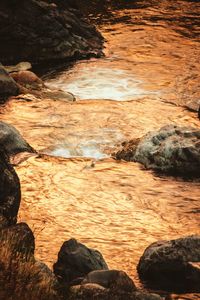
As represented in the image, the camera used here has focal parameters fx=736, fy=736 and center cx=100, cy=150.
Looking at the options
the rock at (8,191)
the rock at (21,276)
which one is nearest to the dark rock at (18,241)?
the rock at (21,276)

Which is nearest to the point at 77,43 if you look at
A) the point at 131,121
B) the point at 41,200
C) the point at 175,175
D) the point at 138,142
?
the point at 131,121

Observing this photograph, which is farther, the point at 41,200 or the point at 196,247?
the point at 41,200

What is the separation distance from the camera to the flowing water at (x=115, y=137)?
30.5ft

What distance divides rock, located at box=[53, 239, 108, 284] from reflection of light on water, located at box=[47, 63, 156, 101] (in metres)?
8.23

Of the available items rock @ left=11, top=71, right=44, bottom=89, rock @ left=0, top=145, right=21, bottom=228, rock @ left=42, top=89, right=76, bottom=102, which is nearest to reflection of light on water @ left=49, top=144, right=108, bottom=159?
rock @ left=42, top=89, right=76, bottom=102

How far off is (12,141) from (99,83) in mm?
5254

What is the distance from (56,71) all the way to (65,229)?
9178 mm

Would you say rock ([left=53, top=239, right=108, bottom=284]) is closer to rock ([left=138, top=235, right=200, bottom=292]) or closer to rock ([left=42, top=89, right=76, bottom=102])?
rock ([left=138, top=235, right=200, bottom=292])

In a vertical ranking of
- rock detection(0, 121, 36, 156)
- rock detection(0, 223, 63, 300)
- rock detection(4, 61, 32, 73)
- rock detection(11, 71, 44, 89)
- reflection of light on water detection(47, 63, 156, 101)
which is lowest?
reflection of light on water detection(47, 63, 156, 101)

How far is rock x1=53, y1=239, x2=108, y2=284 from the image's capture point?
7.28 meters

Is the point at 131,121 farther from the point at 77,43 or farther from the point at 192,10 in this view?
the point at 192,10

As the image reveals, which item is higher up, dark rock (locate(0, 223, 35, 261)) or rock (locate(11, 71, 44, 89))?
dark rock (locate(0, 223, 35, 261))

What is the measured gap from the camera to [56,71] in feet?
58.6

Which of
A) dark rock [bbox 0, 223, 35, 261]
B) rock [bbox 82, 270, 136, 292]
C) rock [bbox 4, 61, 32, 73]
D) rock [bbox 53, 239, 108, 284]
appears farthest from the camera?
rock [bbox 4, 61, 32, 73]
